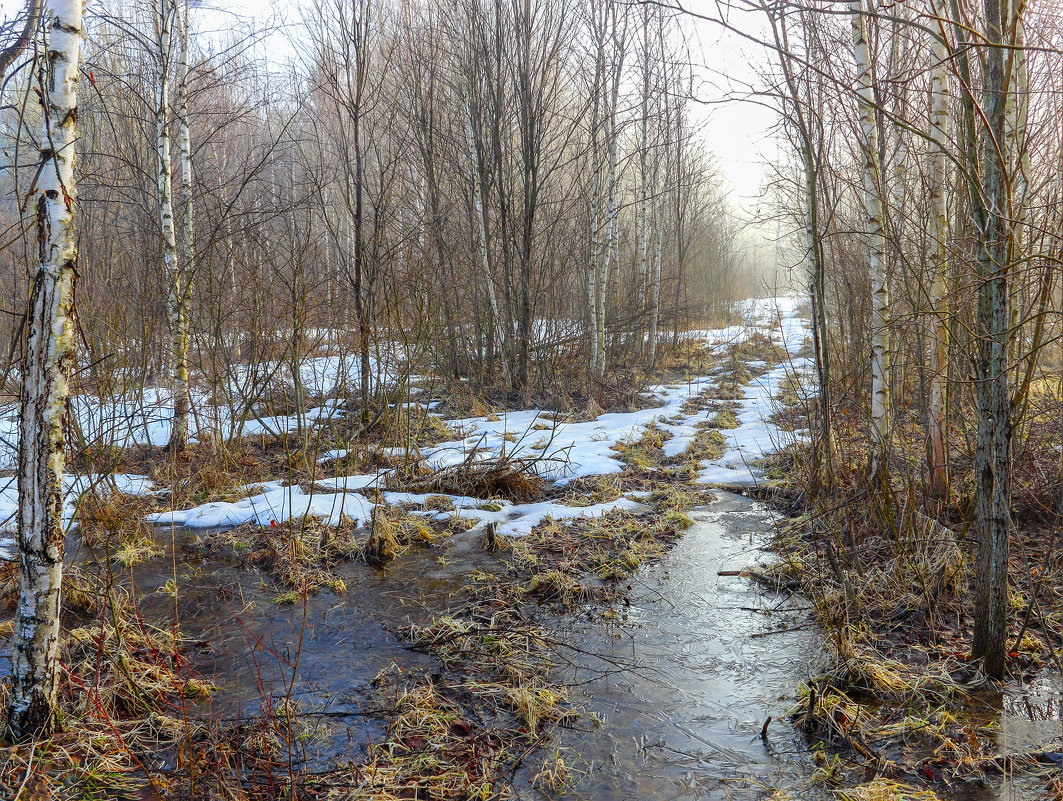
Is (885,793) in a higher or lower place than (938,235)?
lower

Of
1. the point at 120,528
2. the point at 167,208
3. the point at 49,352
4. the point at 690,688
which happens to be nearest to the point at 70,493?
the point at 120,528

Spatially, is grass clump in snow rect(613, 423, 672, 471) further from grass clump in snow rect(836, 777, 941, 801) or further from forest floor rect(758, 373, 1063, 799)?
grass clump in snow rect(836, 777, 941, 801)

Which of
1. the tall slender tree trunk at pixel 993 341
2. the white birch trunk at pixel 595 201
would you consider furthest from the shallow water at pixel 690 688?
the white birch trunk at pixel 595 201

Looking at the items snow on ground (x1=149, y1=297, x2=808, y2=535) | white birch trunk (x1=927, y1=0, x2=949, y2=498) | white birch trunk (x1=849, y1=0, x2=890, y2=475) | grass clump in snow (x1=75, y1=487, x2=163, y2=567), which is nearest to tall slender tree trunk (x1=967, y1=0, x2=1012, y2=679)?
snow on ground (x1=149, y1=297, x2=808, y2=535)

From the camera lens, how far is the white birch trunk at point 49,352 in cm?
238

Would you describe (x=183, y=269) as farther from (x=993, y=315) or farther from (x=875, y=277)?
(x=993, y=315)

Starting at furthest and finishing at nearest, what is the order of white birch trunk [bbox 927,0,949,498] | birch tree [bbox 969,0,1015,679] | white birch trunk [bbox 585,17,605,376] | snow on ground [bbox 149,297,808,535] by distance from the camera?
white birch trunk [bbox 585,17,605,376] → snow on ground [bbox 149,297,808,535] → white birch trunk [bbox 927,0,949,498] → birch tree [bbox 969,0,1015,679]

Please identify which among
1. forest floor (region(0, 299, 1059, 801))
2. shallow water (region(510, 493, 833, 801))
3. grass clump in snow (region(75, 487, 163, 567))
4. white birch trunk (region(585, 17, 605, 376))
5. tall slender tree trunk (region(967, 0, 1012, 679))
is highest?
white birch trunk (region(585, 17, 605, 376))

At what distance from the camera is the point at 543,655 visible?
3.76m

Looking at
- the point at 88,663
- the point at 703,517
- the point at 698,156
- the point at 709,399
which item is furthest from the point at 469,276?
the point at 88,663

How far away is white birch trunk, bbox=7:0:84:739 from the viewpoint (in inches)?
93.5

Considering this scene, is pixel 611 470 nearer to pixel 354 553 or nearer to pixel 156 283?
pixel 354 553

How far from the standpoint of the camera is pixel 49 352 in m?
2.40

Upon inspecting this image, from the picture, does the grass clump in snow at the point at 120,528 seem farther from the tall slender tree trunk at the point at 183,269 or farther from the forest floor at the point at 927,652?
the forest floor at the point at 927,652
